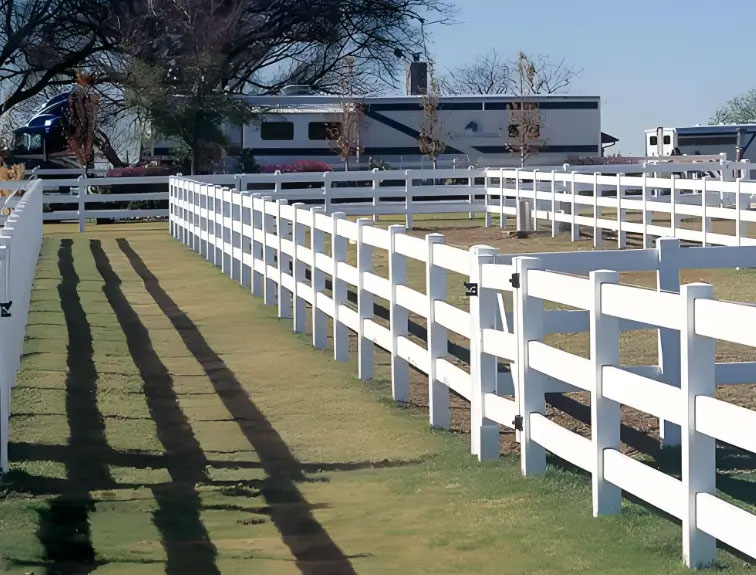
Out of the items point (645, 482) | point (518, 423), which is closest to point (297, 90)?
point (518, 423)

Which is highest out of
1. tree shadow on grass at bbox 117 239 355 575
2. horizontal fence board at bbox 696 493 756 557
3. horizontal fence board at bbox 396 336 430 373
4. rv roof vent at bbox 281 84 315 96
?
rv roof vent at bbox 281 84 315 96

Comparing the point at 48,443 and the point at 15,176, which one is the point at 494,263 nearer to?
the point at 48,443

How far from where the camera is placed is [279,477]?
721 cm

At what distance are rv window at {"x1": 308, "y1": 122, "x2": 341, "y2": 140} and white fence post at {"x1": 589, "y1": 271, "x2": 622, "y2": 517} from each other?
4166cm

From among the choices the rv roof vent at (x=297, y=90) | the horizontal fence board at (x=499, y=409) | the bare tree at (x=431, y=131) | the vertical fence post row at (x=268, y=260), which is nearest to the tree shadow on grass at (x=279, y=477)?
the horizontal fence board at (x=499, y=409)

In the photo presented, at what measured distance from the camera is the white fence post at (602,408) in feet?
19.3

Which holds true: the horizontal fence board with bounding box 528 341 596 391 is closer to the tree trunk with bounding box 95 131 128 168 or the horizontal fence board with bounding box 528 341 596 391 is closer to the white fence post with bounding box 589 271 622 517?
the white fence post with bounding box 589 271 622 517

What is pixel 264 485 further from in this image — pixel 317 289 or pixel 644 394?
pixel 317 289

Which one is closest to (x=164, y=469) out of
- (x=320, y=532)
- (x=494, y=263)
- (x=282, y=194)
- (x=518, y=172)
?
(x=320, y=532)

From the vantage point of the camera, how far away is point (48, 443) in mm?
8008

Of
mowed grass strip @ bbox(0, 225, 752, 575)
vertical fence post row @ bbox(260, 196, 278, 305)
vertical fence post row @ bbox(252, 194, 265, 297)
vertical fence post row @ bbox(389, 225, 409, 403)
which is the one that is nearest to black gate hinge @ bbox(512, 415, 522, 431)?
mowed grass strip @ bbox(0, 225, 752, 575)

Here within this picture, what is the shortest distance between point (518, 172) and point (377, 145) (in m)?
20.5

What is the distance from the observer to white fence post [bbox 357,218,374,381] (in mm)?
10141

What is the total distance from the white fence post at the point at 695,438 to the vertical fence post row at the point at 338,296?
241 inches
